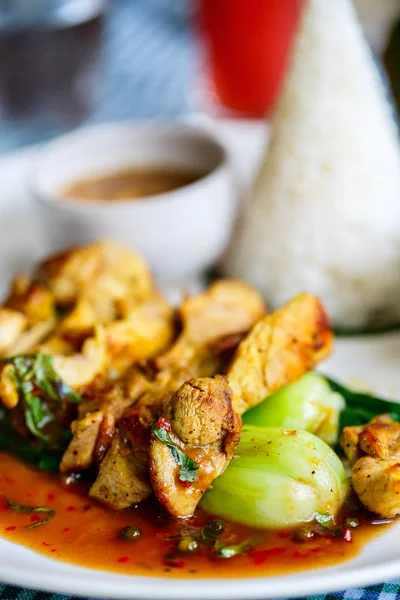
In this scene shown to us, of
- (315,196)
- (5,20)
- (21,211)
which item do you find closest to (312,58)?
(315,196)

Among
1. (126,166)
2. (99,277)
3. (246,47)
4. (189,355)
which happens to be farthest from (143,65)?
(189,355)

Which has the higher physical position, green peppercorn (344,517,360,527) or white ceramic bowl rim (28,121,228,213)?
white ceramic bowl rim (28,121,228,213)

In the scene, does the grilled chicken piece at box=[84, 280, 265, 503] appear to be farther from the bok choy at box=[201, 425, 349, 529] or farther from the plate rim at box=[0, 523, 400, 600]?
the plate rim at box=[0, 523, 400, 600]

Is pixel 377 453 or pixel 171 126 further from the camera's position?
pixel 171 126

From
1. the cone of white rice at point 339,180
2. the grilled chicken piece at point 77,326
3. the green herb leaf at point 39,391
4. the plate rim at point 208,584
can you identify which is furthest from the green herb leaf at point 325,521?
the cone of white rice at point 339,180

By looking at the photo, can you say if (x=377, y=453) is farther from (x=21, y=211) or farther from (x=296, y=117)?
(x=21, y=211)

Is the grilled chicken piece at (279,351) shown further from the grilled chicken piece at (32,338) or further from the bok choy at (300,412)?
the grilled chicken piece at (32,338)

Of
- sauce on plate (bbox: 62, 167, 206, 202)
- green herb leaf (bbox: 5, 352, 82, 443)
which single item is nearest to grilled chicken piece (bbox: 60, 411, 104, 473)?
green herb leaf (bbox: 5, 352, 82, 443)
